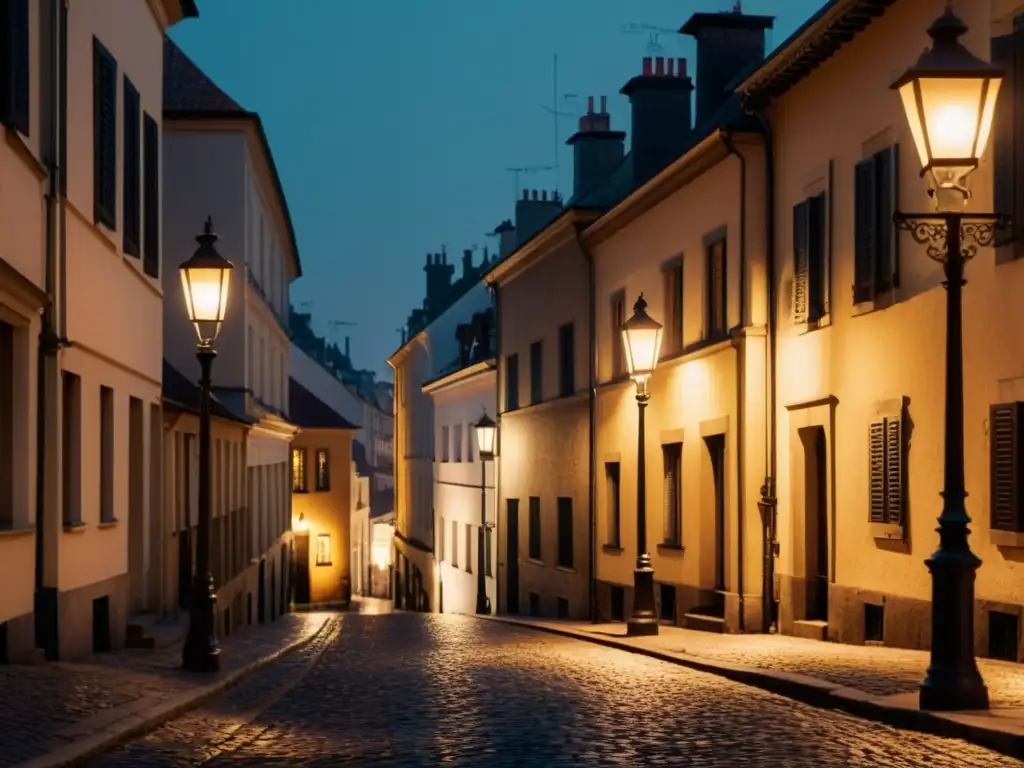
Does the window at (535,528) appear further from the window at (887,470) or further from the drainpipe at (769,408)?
the window at (887,470)

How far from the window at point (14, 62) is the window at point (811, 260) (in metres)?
9.31

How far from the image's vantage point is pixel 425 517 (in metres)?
62.1

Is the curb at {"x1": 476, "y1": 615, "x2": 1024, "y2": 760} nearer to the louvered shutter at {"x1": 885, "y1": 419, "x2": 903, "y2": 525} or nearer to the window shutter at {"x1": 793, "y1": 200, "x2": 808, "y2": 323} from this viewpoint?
the louvered shutter at {"x1": 885, "y1": 419, "x2": 903, "y2": 525}

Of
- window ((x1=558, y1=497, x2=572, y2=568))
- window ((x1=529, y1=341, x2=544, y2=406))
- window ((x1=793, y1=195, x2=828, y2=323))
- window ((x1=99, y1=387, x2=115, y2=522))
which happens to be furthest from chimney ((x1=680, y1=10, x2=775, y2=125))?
window ((x1=99, y1=387, x2=115, y2=522))

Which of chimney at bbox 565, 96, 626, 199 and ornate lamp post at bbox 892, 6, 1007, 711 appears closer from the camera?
ornate lamp post at bbox 892, 6, 1007, 711

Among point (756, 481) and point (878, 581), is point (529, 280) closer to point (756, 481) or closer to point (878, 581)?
point (756, 481)

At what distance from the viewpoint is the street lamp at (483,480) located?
39156mm

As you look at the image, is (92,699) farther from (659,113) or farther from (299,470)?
(299,470)

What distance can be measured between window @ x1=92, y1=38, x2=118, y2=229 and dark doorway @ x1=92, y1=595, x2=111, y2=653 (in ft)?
12.9

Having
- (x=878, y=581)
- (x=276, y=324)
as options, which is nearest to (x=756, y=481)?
(x=878, y=581)

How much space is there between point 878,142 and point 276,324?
33.6 metres

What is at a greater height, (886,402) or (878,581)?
(886,402)

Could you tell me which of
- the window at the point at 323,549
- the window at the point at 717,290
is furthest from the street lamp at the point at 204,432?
the window at the point at 323,549

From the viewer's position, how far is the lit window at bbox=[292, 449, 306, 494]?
69562mm
